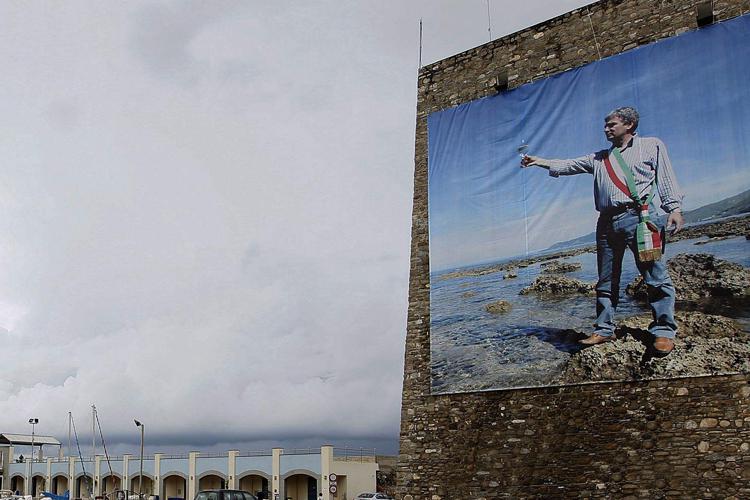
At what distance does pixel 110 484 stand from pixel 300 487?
20163 millimetres

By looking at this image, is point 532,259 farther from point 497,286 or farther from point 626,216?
point 626,216

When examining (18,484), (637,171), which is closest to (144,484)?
(18,484)

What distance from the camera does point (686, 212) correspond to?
16.8m

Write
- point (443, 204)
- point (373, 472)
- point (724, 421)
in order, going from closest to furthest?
point (724, 421)
point (443, 204)
point (373, 472)

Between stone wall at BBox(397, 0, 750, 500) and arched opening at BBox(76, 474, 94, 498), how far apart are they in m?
48.4

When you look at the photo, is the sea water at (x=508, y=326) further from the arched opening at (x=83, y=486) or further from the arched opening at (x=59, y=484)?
the arched opening at (x=59, y=484)

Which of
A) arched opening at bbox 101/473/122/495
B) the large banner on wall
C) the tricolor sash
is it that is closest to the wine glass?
the large banner on wall

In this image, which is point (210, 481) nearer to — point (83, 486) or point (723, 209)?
point (83, 486)

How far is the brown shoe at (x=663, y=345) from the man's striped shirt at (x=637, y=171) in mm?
2539

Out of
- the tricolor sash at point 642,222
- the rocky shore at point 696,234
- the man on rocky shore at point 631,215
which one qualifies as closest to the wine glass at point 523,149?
the man on rocky shore at point 631,215

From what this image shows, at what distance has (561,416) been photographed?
1777cm

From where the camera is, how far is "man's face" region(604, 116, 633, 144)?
17.9 metres

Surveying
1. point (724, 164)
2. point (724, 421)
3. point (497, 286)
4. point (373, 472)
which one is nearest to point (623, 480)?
point (724, 421)

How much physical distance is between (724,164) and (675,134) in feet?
3.84
